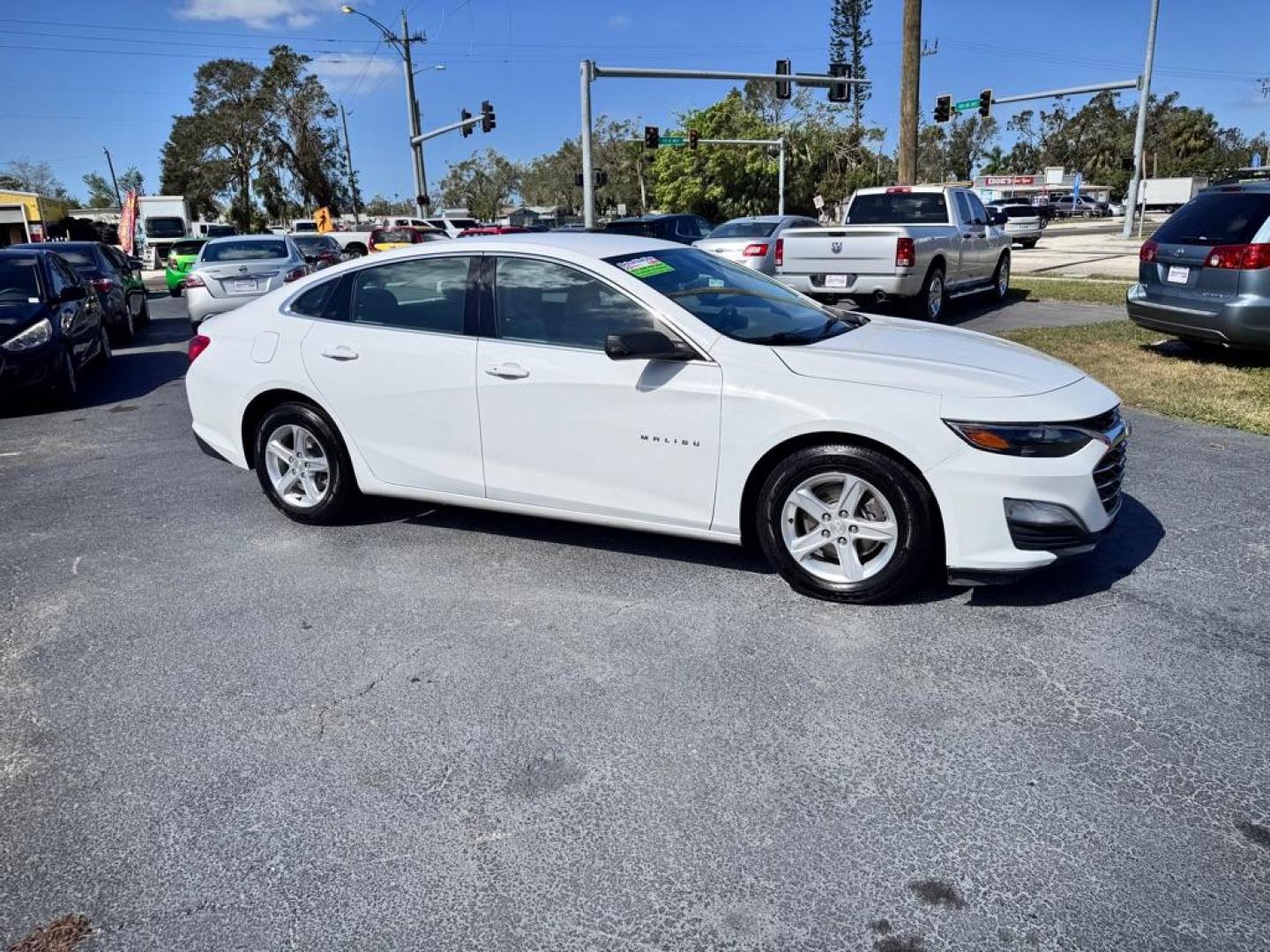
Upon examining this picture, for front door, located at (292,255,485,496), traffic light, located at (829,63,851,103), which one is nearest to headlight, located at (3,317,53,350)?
front door, located at (292,255,485,496)

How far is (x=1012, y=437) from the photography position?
3.79m

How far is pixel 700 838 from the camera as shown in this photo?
2707 millimetres

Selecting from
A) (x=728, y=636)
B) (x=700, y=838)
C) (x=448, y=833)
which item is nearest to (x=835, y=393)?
(x=728, y=636)

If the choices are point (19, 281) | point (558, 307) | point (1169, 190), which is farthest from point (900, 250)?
point (1169, 190)

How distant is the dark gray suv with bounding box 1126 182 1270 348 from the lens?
8172 mm

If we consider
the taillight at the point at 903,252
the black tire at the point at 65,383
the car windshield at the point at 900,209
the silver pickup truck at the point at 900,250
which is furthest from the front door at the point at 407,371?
the car windshield at the point at 900,209

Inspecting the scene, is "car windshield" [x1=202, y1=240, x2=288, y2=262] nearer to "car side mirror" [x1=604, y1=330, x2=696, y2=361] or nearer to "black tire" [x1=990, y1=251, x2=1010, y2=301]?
"black tire" [x1=990, y1=251, x2=1010, y2=301]

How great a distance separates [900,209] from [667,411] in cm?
1058

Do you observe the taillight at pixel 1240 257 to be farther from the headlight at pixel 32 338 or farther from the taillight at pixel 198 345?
the headlight at pixel 32 338

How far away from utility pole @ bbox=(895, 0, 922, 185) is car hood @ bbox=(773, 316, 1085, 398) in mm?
14807

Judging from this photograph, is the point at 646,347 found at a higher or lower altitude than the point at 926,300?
higher

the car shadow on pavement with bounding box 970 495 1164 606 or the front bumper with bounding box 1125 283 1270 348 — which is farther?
the front bumper with bounding box 1125 283 1270 348

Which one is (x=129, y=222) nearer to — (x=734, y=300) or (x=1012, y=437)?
(x=734, y=300)

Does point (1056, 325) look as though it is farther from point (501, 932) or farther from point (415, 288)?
point (501, 932)
